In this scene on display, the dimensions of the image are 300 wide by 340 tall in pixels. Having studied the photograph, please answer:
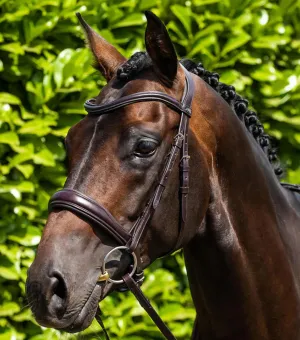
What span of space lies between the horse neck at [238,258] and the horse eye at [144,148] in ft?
0.79

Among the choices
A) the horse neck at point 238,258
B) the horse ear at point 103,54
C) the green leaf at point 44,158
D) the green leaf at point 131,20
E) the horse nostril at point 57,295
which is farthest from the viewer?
the green leaf at point 131,20

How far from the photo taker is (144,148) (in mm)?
2311

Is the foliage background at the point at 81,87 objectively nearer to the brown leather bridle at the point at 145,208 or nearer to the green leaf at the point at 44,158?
the green leaf at the point at 44,158

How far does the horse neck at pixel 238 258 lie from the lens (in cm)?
258

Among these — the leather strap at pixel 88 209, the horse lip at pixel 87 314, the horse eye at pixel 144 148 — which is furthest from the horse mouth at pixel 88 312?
the horse eye at pixel 144 148

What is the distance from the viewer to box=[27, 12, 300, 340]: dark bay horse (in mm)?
2207

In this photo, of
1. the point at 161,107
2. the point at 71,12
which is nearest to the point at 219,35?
the point at 71,12

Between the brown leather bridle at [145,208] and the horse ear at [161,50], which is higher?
the horse ear at [161,50]

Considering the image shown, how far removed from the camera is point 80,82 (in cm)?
422

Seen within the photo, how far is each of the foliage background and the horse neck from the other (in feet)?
5.39

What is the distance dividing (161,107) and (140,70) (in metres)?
0.16

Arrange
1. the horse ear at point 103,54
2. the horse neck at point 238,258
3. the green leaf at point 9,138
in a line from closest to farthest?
the horse neck at point 238,258, the horse ear at point 103,54, the green leaf at point 9,138

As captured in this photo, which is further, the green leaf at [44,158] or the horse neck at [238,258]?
the green leaf at [44,158]

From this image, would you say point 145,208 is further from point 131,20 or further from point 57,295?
point 131,20
